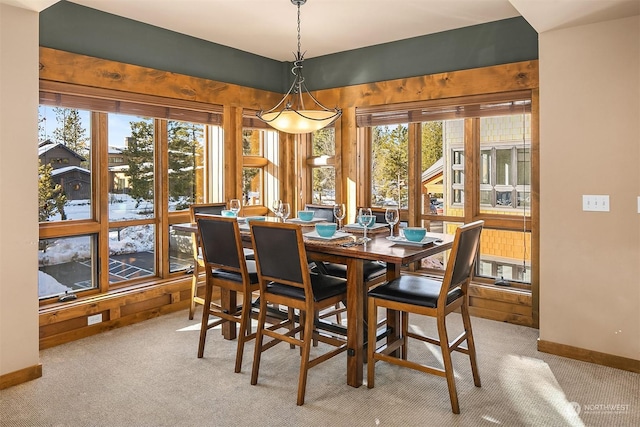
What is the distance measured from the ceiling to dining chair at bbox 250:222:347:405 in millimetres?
1953

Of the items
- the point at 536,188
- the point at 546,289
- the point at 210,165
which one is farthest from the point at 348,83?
the point at 546,289

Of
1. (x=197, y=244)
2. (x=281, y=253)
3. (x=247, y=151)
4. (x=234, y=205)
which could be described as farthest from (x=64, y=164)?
(x=281, y=253)

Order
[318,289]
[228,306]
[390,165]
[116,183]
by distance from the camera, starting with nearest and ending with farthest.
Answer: [318,289] < [228,306] < [116,183] < [390,165]

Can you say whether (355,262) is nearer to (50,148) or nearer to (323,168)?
(50,148)

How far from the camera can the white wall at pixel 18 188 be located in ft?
9.07

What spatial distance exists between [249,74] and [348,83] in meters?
1.06

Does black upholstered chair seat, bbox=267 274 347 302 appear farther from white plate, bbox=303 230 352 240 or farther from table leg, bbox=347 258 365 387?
white plate, bbox=303 230 352 240

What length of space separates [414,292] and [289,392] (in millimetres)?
938

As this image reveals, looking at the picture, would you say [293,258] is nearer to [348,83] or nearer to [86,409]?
[86,409]

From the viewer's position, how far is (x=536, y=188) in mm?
3863

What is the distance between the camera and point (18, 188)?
9.32 ft

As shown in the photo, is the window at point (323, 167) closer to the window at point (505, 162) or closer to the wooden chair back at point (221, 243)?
the window at point (505, 162)

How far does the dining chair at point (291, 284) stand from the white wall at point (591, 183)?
5.14ft

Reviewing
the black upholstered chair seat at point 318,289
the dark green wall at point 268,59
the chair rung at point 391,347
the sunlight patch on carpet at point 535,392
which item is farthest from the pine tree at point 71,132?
the sunlight patch on carpet at point 535,392
